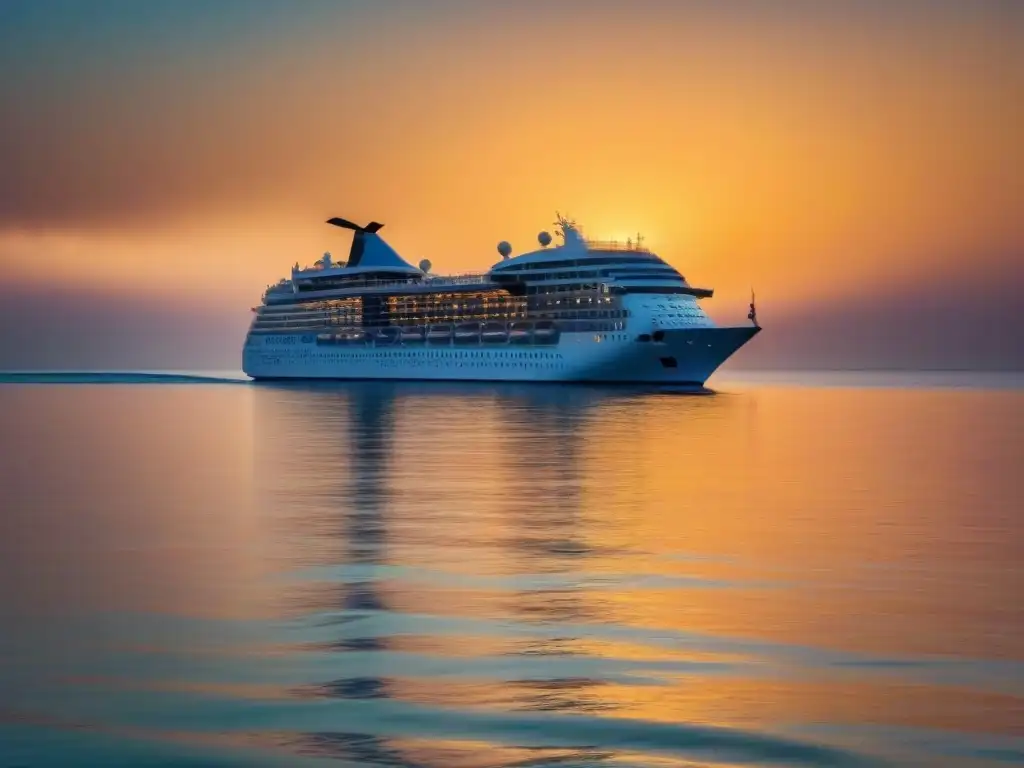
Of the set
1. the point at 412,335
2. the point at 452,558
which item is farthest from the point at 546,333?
the point at 452,558

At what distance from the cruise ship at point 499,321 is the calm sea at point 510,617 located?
263 feet

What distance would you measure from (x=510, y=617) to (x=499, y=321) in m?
118

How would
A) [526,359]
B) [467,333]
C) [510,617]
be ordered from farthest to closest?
[467,333] < [526,359] < [510,617]

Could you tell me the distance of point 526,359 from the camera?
128 m

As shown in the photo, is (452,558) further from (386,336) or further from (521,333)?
(386,336)

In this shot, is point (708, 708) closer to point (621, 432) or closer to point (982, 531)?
point (982, 531)

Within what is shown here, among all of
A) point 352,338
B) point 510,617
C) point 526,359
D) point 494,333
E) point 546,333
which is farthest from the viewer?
point 352,338

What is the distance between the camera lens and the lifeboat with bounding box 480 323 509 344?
432 ft

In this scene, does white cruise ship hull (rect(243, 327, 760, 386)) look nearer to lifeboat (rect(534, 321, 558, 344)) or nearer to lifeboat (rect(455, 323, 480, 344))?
lifeboat (rect(455, 323, 480, 344))

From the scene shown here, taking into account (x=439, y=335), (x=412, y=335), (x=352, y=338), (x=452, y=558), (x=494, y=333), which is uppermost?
(x=352, y=338)

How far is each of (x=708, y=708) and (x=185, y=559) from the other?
38.4 ft

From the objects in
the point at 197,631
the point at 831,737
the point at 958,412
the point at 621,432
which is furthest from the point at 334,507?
the point at 958,412

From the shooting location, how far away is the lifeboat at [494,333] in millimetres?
131625

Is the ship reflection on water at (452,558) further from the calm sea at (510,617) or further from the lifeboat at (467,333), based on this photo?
the lifeboat at (467,333)
